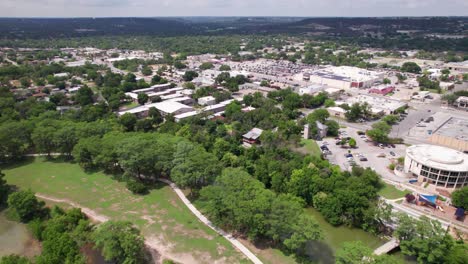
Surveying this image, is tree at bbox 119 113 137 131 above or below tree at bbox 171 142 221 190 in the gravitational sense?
below

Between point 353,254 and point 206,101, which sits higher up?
point 353,254

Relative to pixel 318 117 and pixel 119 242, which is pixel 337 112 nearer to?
pixel 318 117

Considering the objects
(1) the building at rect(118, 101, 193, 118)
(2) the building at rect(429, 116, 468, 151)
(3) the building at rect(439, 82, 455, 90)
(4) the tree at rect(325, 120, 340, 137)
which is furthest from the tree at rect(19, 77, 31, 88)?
(3) the building at rect(439, 82, 455, 90)

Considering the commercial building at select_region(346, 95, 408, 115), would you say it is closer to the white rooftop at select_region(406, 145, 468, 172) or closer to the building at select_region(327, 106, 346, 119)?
the building at select_region(327, 106, 346, 119)

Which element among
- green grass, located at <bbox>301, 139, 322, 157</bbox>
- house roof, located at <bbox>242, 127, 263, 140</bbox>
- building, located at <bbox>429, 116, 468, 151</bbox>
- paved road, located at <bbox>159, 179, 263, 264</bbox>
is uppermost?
house roof, located at <bbox>242, 127, 263, 140</bbox>

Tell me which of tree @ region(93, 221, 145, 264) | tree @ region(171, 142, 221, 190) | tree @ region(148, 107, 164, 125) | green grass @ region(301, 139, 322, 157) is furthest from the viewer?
tree @ region(148, 107, 164, 125)

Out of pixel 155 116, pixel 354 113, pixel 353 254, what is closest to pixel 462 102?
pixel 354 113

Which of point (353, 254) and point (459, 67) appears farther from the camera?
point (459, 67)
